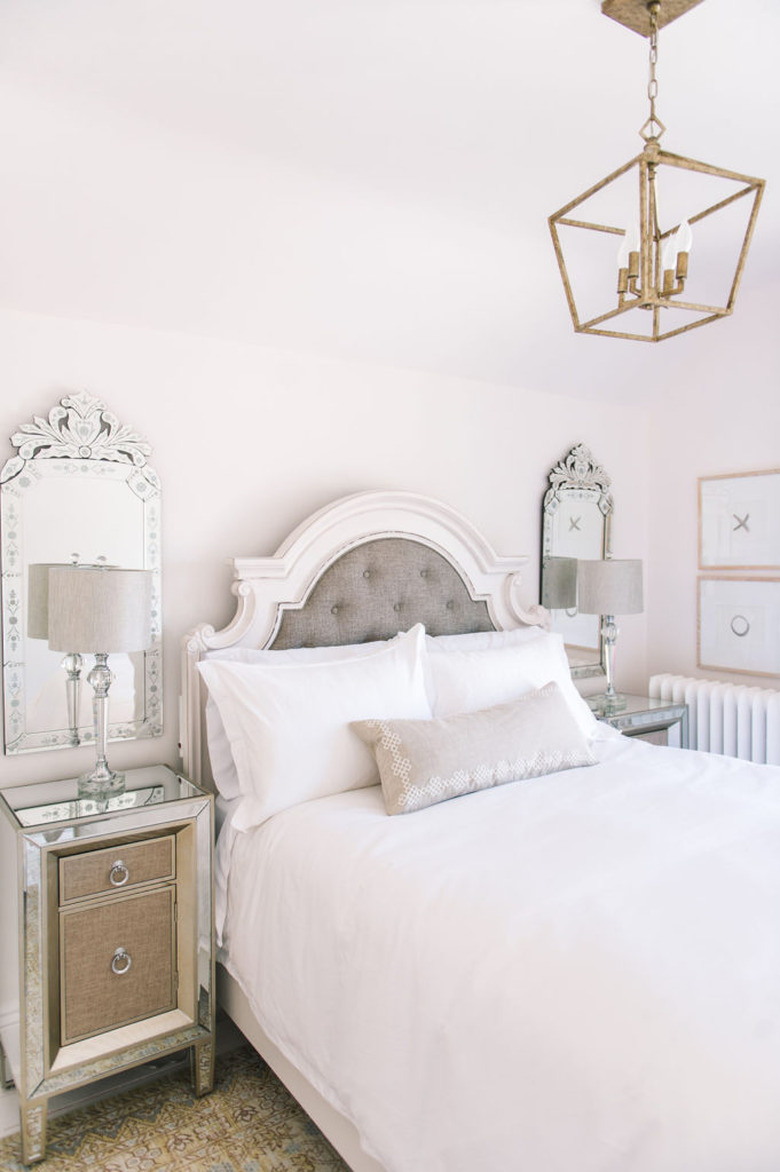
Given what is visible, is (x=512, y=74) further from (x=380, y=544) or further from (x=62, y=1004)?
(x=62, y=1004)

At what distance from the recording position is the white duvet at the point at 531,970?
3.63 feet

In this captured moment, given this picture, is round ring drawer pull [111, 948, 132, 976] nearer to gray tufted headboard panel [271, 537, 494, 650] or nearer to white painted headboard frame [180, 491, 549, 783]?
white painted headboard frame [180, 491, 549, 783]

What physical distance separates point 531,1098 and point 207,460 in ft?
6.58

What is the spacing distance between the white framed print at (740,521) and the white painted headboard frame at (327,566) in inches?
39.4

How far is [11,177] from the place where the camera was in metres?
1.97

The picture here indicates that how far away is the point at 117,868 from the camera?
6.61 ft

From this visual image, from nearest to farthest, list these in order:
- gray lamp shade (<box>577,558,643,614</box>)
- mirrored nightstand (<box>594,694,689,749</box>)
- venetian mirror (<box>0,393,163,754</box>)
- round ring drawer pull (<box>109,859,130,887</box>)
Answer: round ring drawer pull (<box>109,859,130,887</box>)
venetian mirror (<box>0,393,163,754</box>)
mirrored nightstand (<box>594,694,689,749</box>)
gray lamp shade (<box>577,558,643,614</box>)

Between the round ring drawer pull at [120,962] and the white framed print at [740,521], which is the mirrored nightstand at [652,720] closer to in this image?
the white framed print at [740,521]

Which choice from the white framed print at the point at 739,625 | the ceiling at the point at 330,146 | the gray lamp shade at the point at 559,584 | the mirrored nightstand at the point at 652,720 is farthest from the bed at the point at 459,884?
the white framed print at the point at 739,625

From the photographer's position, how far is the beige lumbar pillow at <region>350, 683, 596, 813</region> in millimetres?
2059

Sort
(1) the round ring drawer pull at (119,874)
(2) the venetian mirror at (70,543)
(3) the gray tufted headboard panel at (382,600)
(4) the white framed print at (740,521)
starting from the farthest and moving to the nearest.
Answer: (4) the white framed print at (740,521) < (3) the gray tufted headboard panel at (382,600) < (2) the venetian mirror at (70,543) < (1) the round ring drawer pull at (119,874)

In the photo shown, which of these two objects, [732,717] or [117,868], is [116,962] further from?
[732,717]

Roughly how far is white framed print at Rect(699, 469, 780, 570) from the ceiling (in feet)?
3.37

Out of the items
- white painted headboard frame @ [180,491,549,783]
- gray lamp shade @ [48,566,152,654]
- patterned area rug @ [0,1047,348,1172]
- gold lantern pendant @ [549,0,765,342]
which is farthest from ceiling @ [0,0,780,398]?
patterned area rug @ [0,1047,348,1172]
